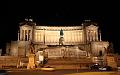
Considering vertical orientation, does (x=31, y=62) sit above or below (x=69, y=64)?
above

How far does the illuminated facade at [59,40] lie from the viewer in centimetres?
6669

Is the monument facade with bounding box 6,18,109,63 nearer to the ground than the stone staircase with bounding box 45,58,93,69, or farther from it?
farther from it

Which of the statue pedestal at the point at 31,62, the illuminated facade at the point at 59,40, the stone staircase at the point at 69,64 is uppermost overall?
the illuminated facade at the point at 59,40

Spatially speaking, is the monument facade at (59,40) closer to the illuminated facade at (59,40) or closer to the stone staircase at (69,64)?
the illuminated facade at (59,40)

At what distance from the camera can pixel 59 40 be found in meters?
73.8

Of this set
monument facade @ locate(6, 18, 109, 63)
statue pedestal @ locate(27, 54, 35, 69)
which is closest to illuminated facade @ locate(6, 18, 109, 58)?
monument facade @ locate(6, 18, 109, 63)

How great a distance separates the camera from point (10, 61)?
161 feet

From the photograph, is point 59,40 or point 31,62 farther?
point 59,40

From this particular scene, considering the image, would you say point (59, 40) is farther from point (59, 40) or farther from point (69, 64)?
point (69, 64)

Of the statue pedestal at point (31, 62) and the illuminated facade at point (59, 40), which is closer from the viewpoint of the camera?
the statue pedestal at point (31, 62)

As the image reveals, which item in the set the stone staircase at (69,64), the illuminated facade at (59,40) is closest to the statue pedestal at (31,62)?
the stone staircase at (69,64)

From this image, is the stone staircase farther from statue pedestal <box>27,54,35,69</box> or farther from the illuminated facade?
the illuminated facade

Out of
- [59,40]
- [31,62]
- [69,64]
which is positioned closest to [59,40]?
[59,40]

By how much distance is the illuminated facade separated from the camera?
6669 cm
